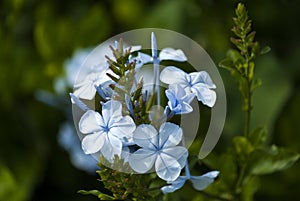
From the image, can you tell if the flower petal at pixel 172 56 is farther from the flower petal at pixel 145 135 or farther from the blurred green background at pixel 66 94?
the blurred green background at pixel 66 94

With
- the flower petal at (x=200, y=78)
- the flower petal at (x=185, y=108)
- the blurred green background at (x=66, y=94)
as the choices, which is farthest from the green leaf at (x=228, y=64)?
the blurred green background at (x=66, y=94)

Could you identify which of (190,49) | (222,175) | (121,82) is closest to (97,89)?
(121,82)

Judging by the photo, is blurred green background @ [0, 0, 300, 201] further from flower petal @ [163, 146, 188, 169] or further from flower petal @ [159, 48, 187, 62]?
flower petal @ [163, 146, 188, 169]

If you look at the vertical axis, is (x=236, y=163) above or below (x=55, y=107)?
below

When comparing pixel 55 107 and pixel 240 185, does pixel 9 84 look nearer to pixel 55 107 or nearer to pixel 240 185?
pixel 55 107

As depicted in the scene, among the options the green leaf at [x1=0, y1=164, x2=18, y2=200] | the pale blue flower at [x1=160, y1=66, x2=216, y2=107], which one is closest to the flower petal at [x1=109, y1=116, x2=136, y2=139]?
the pale blue flower at [x1=160, y1=66, x2=216, y2=107]

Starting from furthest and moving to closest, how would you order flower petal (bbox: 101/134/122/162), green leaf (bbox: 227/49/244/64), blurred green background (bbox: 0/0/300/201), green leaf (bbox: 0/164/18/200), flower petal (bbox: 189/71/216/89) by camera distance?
blurred green background (bbox: 0/0/300/201), green leaf (bbox: 0/164/18/200), green leaf (bbox: 227/49/244/64), flower petal (bbox: 189/71/216/89), flower petal (bbox: 101/134/122/162)
